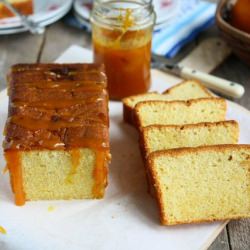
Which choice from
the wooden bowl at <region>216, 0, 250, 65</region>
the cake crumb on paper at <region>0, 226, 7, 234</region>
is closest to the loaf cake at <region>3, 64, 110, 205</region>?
the cake crumb on paper at <region>0, 226, 7, 234</region>

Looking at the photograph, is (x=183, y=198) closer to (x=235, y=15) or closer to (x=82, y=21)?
(x=235, y=15)

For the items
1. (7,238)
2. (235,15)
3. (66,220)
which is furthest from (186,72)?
(7,238)

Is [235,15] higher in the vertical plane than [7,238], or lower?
higher

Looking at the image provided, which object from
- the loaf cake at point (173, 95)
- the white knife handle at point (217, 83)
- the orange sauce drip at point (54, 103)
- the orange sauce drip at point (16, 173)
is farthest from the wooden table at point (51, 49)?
the orange sauce drip at point (16, 173)

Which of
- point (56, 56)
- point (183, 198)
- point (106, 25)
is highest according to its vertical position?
point (106, 25)

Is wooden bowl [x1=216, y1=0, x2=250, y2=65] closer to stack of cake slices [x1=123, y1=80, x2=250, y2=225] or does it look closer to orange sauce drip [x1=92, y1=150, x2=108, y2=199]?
stack of cake slices [x1=123, y1=80, x2=250, y2=225]

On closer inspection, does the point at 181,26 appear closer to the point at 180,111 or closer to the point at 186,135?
the point at 180,111

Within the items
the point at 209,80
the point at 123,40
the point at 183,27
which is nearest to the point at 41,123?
the point at 123,40
